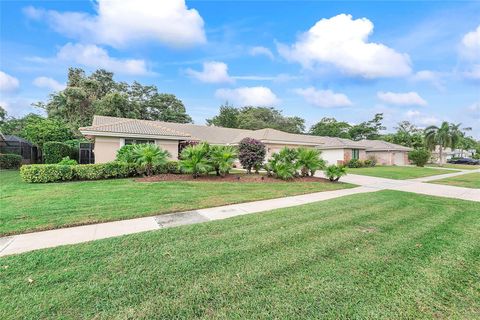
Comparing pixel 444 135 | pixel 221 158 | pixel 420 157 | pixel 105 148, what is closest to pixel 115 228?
pixel 221 158

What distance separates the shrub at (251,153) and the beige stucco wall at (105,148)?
8551mm

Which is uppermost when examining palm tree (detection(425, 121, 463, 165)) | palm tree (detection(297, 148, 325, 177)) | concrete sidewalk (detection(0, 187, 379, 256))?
palm tree (detection(425, 121, 463, 165))

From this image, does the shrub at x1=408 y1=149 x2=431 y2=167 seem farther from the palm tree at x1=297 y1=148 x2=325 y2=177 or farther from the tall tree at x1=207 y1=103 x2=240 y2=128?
the tall tree at x1=207 y1=103 x2=240 y2=128

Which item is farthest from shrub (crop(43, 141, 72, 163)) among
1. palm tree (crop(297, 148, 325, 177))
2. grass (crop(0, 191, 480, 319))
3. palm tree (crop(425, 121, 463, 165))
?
palm tree (crop(425, 121, 463, 165))

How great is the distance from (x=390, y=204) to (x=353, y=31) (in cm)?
1169

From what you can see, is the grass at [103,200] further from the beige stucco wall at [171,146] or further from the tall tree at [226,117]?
the tall tree at [226,117]

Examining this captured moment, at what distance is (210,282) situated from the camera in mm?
2979

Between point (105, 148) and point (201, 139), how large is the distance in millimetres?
11265

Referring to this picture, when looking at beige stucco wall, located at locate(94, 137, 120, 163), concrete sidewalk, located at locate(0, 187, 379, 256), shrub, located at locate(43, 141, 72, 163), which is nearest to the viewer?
concrete sidewalk, located at locate(0, 187, 379, 256)

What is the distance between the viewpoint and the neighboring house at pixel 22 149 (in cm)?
2223

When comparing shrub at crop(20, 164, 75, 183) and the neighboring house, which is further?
the neighboring house

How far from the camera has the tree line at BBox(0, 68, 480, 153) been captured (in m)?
27.4

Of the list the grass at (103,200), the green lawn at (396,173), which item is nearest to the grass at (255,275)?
the grass at (103,200)

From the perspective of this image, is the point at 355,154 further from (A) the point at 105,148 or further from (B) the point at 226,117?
(A) the point at 105,148
